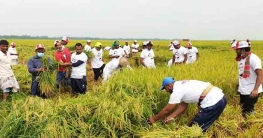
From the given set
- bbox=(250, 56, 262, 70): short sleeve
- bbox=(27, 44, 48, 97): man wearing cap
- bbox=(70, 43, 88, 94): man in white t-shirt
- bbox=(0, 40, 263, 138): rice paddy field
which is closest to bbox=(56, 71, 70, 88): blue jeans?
bbox=(70, 43, 88, 94): man in white t-shirt

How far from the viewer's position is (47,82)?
5.72 m

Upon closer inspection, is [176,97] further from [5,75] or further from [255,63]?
[5,75]

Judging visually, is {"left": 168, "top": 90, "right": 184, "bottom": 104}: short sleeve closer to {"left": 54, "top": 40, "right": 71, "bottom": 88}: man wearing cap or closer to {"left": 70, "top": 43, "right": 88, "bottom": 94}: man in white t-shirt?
{"left": 70, "top": 43, "right": 88, "bottom": 94}: man in white t-shirt

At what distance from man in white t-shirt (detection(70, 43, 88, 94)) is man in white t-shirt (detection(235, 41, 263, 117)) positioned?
10.5 feet

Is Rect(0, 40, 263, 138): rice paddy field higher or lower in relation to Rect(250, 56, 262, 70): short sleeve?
lower

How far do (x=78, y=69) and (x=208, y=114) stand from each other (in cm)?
321

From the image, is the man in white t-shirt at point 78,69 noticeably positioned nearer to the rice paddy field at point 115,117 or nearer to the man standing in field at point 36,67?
the man standing in field at point 36,67

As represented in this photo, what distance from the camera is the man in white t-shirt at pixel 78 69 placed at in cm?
619

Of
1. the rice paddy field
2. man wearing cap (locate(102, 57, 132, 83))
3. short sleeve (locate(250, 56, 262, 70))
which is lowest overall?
the rice paddy field

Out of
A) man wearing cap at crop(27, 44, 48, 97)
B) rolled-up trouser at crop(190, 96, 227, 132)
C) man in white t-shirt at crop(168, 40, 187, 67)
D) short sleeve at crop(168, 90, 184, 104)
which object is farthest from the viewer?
man in white t-shirt at crop(168, 40, 187, 67)

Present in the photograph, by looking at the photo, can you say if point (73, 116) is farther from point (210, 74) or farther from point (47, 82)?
point (210, 74)

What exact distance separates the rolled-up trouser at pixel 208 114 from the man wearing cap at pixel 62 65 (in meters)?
3.24

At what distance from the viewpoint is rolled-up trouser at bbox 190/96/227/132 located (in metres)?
3.98

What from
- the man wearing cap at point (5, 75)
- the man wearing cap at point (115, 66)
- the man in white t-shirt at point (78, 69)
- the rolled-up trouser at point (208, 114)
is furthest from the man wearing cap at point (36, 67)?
the rolled-up trouser at point (208, 114)
